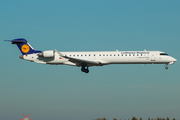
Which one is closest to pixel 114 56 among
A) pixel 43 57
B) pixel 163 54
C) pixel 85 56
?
pixel 85 56

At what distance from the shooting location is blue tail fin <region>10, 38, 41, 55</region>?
44062 millimetres

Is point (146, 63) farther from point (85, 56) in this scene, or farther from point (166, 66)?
point (85, 56)

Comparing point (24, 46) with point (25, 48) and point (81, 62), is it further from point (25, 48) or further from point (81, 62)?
point (81, 62)

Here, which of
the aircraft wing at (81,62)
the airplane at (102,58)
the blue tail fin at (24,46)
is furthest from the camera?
the blue tail fin at (24,46)

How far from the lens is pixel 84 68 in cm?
4184

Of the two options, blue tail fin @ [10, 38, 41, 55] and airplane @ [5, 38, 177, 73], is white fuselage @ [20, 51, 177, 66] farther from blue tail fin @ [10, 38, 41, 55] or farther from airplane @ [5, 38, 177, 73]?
blue tail fin @ [10, 38, 41, 55]

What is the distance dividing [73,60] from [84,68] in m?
2.55

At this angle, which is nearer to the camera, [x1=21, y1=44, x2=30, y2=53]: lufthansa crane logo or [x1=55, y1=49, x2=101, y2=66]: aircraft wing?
[x1=55, y1=49, x2=101, y2=66]: aircraft wing

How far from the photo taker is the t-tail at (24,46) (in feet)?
145

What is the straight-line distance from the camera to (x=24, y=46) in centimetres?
4447

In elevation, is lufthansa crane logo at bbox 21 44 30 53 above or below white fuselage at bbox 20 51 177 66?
above

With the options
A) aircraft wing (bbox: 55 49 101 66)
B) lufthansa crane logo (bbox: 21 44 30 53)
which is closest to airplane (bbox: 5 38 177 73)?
aircraft wing (bbox: 55 49 101 66)

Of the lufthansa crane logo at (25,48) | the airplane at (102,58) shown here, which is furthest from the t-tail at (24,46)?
the airplane at (102,58)

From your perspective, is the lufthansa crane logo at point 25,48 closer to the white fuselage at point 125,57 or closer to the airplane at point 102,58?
the airplane at point 102,58
